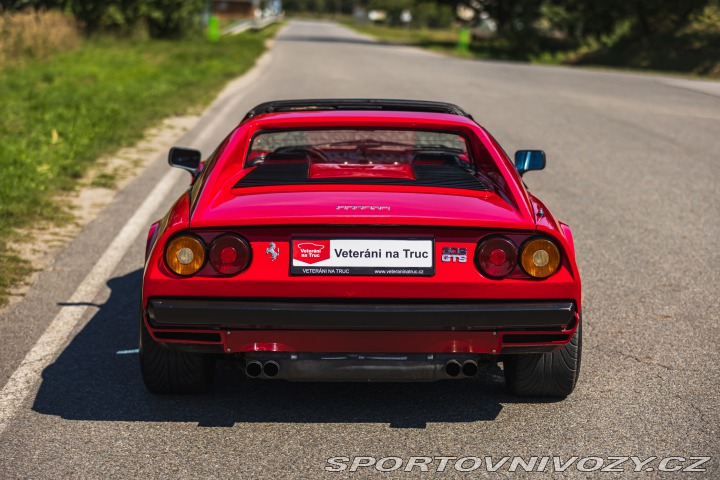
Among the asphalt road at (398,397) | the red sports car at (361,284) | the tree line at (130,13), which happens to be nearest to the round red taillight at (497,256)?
the red sports car at (361,284)

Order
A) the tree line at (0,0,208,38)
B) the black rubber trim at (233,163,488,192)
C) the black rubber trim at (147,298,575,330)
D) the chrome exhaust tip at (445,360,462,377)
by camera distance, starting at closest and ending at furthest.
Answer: the black rubber trim at (147,298,575,330) → the chrome exhaust tip at (445,360,462,377) → the black rubber trim at (233,163,488,192) → the tree line at (0,0,208,38)

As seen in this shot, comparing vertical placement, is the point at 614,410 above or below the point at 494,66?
above

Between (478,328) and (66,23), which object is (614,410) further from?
(66,23)

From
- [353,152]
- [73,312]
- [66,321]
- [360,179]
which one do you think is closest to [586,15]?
[353,152]

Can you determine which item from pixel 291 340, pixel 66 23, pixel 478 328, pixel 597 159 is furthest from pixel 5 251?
pixel 66 23

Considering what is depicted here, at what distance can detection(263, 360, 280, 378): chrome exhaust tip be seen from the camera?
4.05 meters

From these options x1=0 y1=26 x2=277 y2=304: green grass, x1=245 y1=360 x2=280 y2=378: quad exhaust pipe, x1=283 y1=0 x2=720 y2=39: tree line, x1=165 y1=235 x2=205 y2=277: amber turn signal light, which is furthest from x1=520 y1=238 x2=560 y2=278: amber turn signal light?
x1=283 y1=0 x2=720 y2=39: tree line

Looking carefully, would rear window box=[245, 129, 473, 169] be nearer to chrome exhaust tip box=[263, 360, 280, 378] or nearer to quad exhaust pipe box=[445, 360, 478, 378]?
chrome exhaust tip box=[263, 360, 280, 378]

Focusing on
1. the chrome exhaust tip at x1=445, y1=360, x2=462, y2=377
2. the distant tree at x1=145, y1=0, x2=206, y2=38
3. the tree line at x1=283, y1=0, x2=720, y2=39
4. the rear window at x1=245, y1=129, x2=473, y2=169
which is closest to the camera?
the chrome exhaust tip at x1=445, y1=360, x2=462, y2=377

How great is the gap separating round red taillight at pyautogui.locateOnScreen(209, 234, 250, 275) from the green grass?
2.56 meters

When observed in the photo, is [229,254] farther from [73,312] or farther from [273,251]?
[73,312]

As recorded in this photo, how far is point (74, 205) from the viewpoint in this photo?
8.96 m

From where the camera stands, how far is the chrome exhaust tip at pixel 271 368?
4055 mm

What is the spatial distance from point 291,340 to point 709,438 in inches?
65.3
